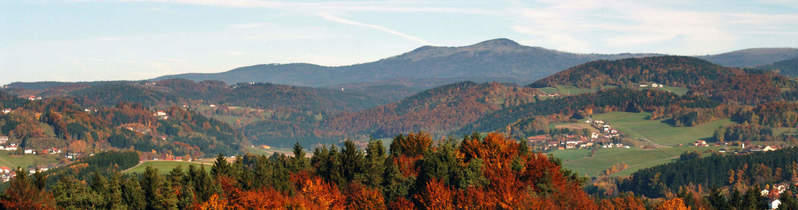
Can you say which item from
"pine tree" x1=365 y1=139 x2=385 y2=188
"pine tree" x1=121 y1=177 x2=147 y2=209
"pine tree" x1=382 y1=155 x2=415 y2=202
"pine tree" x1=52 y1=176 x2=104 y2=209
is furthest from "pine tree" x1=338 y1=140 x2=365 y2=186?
"pine tree" x1=52 y1=176 x2=104 y2=209

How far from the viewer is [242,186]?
130375mm

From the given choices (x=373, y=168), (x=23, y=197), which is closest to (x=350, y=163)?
(x=373, y=168)

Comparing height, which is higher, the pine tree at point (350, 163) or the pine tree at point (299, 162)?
the pine tree at point (350, 163)

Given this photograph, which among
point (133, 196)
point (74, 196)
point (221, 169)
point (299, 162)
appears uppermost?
point (74, 196)

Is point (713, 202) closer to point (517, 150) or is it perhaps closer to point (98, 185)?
point (517, 150)

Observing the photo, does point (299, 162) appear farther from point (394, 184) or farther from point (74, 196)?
point (74, 196)

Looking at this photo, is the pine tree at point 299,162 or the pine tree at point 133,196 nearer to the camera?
the pine tree at point 133,196

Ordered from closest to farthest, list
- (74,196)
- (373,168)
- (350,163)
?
(74,196)
(373,168)
(350,163)

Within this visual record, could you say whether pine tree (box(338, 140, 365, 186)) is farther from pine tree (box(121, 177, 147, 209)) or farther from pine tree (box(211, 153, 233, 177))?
pine tree (box(121, 177, 147, 209))

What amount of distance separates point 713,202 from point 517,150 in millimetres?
43990

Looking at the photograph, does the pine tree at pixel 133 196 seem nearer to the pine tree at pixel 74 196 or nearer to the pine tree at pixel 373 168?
the pine tree at pixel 74 196

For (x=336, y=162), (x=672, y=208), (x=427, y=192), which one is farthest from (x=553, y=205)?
(x=336, y=162)

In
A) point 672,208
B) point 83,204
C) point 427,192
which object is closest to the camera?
point 83,204

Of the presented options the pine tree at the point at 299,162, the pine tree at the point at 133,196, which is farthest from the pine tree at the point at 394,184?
the pine tree at the point at 133,196
